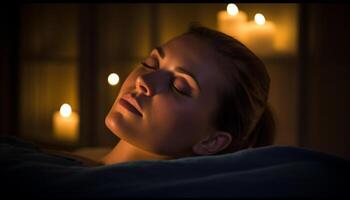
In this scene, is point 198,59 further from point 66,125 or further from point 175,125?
point 66,125

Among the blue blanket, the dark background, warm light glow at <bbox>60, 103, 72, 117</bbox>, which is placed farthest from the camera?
warm light glow at <bbox>60, 103, 72, 117</bbox>

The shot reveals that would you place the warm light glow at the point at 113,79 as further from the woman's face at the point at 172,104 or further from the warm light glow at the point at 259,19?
the woman's face at the point at 172,104

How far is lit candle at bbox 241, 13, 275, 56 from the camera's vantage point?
1896mm

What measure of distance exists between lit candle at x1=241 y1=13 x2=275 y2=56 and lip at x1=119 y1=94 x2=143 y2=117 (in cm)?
119

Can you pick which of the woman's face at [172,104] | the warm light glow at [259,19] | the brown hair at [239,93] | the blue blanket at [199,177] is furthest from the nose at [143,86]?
the warm light glow at [259,19]

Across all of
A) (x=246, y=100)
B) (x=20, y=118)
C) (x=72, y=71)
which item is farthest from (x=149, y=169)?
(x=20, y=118)

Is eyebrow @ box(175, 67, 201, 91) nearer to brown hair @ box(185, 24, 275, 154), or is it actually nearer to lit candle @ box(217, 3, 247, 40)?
brown hair @ box(185, 24, 275, 154)

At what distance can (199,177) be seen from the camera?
539 mm

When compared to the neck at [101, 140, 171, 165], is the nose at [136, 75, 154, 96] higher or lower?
higher

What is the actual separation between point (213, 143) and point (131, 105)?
15cm

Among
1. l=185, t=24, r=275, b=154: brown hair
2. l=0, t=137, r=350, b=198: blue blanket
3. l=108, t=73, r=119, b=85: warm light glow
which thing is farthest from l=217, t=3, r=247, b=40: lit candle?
l=0, t=137, r=350, b=198: blue blanket

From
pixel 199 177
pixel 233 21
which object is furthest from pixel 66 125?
pixel 199 177

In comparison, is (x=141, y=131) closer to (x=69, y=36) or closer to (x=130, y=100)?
(x=130, y=100)

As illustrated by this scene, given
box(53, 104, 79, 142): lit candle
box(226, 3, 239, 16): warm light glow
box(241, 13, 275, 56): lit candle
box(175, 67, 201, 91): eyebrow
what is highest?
box(226, 3, 239, 16): warm light glow
